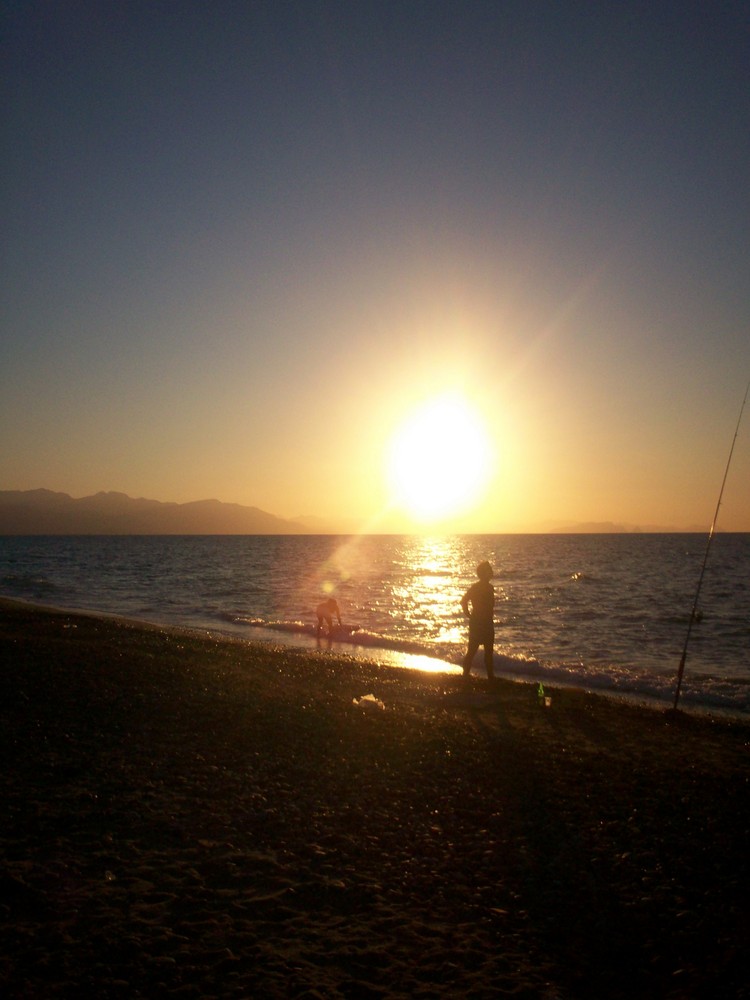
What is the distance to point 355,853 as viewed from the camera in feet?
18.5

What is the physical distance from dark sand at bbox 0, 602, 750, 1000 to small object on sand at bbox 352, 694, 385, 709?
0.74 m

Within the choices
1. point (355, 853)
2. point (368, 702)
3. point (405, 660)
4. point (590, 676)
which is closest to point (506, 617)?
point (405, 660)

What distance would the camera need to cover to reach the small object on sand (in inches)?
454

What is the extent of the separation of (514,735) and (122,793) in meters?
5.51

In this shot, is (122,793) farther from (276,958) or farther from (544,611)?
(544,611)

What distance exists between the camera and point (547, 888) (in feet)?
17.1

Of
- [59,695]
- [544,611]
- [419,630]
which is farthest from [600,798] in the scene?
[544,611]

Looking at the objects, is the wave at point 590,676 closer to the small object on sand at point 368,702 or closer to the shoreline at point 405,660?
the shoreline at point 405,660

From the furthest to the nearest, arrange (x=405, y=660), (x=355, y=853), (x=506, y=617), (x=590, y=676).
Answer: (x=506, y=617)
(x=405, y=660)
(x=590, y=676)
(x=355, y=853)

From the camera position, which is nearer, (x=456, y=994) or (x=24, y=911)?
(x=456, y=994)

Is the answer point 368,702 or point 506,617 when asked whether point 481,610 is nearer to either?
point 368,702

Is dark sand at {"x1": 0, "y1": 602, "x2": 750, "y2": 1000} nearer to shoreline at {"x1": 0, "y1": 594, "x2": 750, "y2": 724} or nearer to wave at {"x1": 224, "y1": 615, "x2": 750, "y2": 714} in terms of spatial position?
shoreline at {"x1": 0, "y1": 594, "x2": 750, "y2": 724}

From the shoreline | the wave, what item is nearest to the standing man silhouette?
the shoreline

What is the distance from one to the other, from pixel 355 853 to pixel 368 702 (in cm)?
629
